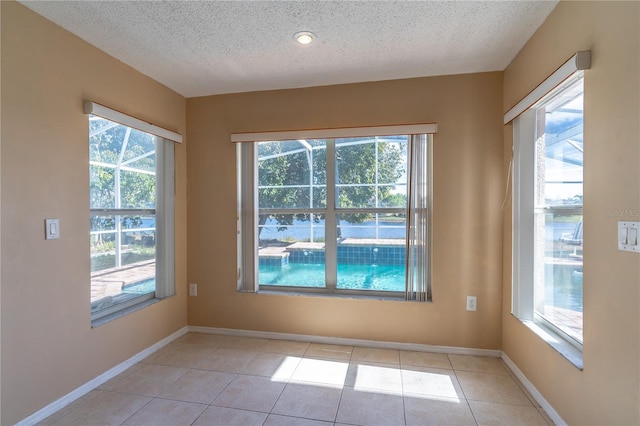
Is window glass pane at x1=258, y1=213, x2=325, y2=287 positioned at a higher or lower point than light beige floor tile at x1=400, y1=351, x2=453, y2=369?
higher

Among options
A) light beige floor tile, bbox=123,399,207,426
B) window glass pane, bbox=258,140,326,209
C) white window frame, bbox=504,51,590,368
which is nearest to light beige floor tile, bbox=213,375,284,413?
light beige floor tile, bbox=123,399,207,426

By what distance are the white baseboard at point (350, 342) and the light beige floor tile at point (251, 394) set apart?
66 cm

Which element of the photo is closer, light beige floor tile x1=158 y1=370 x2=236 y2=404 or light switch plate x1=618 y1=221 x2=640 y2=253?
light switch plate x1=618 y1=221 x2=640 y2=253

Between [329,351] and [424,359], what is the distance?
0.79 metres

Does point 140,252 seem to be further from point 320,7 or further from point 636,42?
point 636,42

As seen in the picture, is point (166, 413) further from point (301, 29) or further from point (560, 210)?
point (560, 210)

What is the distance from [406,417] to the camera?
1791 mm

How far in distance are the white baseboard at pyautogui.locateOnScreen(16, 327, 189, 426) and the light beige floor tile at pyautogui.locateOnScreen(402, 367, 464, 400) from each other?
2.11 meters

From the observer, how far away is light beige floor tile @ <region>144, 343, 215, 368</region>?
2455 millimetres

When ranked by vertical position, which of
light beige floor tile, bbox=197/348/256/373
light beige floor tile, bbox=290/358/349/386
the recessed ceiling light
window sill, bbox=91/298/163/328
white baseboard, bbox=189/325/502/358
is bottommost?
light beige floor tile, bbox=197/348/256/373

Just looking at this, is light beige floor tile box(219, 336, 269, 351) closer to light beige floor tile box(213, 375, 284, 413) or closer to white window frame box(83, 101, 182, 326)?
light beige floor tile box(213, 375, 284, 413)

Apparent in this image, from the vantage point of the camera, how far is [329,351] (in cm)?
263

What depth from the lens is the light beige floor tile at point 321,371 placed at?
2184 mm

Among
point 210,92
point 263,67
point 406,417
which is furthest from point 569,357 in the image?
point 210,92
